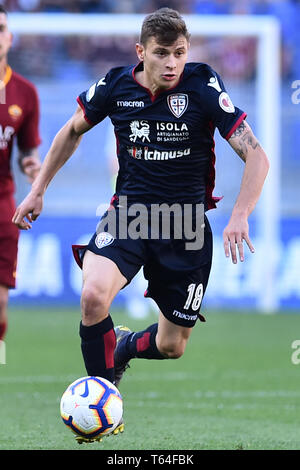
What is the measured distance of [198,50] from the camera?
585 inches

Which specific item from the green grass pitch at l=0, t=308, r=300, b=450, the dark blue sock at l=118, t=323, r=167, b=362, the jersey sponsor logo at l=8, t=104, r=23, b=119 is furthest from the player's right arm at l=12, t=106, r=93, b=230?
the jersey sponsor logo at l=8, t=104, r=23, b=119

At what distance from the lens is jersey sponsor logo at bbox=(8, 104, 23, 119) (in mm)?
7719

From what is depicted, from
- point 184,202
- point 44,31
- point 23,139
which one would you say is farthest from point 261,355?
point 44,31

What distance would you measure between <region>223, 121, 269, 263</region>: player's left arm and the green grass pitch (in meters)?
1.17

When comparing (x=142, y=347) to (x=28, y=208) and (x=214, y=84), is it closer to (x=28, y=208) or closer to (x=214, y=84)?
(x=28, y=208)

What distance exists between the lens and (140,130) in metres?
5.75

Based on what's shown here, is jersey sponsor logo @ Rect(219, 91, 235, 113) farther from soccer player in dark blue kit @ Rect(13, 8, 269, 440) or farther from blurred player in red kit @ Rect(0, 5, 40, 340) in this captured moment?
blurred player in red kit @ Rect(0, 5, 40, 340)

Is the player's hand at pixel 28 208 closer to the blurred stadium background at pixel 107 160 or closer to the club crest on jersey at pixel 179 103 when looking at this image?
the club crest on jersey at pixel 179 103

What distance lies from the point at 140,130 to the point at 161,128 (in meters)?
0.13

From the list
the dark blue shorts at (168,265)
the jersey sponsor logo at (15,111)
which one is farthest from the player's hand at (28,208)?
the jersey sponsor logo at (15,111)

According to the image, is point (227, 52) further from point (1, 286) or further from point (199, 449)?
point (199, 449)

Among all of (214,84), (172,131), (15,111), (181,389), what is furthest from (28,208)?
(181,389)

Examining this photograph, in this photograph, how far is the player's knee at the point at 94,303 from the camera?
5.25 m
